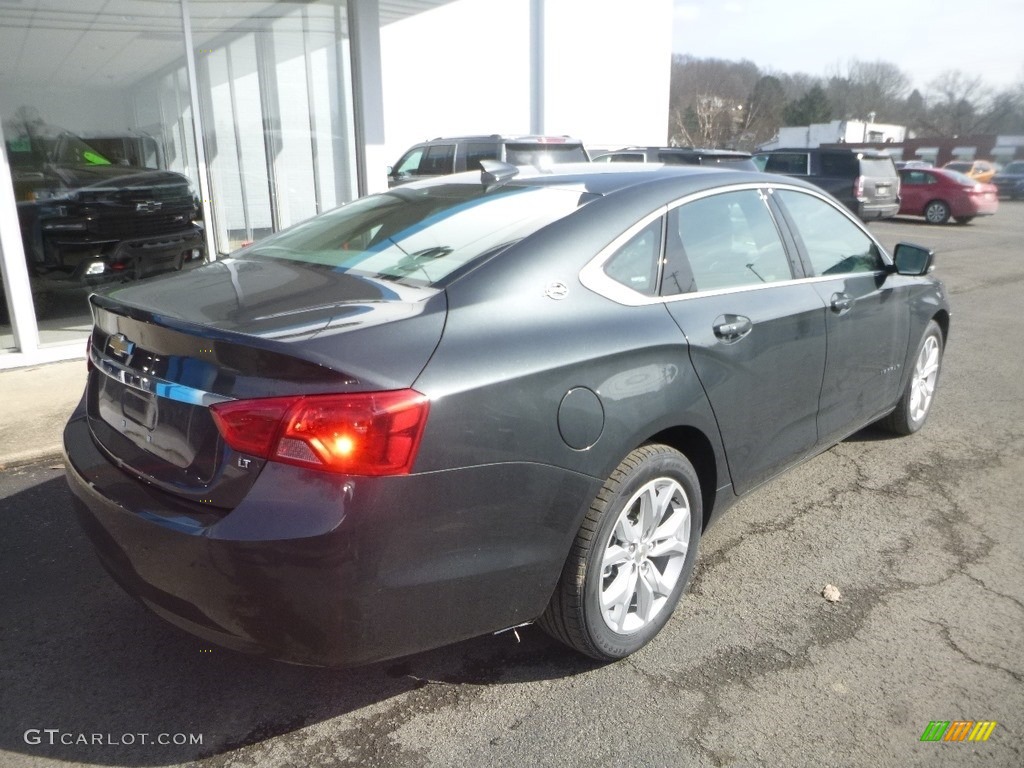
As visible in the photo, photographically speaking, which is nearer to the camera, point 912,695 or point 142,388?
point 142,388

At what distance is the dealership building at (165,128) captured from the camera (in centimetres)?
691

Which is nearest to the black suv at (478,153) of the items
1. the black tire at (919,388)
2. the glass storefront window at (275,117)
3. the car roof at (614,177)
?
the glass storefront window at (275,117)

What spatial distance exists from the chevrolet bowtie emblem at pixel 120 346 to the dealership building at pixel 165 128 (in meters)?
4.75

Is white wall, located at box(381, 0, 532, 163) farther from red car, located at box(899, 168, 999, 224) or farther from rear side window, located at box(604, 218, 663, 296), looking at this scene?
rear side window, located at box(604, 218, 663, 296)

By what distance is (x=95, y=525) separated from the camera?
2.47 m

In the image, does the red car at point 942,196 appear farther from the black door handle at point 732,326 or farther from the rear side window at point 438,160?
the black door handle at point 732,326

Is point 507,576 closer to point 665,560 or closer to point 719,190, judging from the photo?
point 665,560

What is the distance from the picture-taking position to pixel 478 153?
11766 mm

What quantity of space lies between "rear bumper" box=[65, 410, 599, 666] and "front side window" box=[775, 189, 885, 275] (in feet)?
6.52

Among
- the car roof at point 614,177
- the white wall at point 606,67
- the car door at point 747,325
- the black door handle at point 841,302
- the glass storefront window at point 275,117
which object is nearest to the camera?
the car door at point 747,325

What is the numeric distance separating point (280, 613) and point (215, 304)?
37.2 inches

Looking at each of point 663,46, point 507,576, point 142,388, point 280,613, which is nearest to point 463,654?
point 507,576

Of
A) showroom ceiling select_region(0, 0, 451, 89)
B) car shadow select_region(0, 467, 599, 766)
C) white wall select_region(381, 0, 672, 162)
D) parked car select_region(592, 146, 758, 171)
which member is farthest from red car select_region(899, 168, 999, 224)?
car shadow select_region(0, 467, 599, 766)

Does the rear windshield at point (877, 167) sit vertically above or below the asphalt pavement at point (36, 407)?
above
